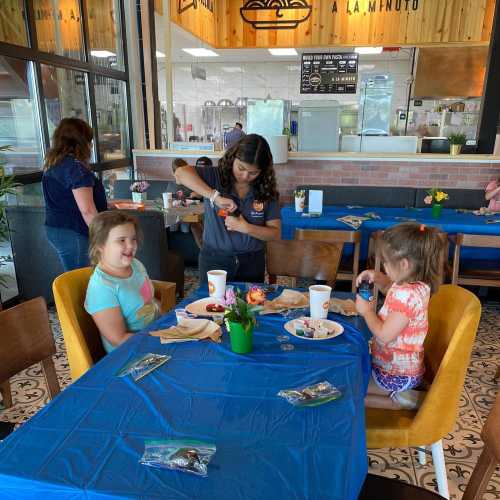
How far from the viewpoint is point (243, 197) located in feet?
7.48

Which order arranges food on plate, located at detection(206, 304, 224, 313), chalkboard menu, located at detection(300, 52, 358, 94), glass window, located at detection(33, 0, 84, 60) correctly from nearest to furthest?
food on plate, located at detection(206, 304, 224, 313) → glass window, located at detection(33, 0, 84, 60) → chalkboard menu, located at detection(300, 52, 358, 94)

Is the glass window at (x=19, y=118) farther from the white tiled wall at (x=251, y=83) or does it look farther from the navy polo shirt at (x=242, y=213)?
the white tiled wall at (x=251, y=83)

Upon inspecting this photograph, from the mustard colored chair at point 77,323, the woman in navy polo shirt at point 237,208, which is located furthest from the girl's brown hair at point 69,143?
the mustard colored chair at point 77,323

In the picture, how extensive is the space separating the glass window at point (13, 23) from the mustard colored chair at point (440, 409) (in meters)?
3.67

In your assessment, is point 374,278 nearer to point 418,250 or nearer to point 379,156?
point 418,250

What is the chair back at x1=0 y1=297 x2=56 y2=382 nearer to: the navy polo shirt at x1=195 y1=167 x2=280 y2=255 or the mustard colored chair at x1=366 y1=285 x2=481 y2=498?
the navy polo shirt at x1=195 y1=167 x2=280 y2=255

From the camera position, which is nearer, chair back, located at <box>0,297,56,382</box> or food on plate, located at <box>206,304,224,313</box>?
chair back, located at <box>0,297,56,382</box>

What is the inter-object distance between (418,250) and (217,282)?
78 centimetres

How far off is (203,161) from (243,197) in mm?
2611

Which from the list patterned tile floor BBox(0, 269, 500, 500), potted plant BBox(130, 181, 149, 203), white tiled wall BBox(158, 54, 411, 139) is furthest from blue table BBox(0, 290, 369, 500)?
white tiled wall BBox(158, 54, 411, 139)

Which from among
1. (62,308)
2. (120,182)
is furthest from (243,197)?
(120,182)

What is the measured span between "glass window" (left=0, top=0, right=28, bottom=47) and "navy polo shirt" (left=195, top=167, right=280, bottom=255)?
2.36 m

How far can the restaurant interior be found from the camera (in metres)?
1.01

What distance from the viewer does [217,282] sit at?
181cm
